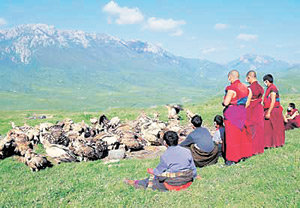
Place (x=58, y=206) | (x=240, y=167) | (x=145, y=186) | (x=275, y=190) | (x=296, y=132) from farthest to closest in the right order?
(x=296, y=132) → (x=240, y=167) → (x=145, y=186) → (x=58, y=206) → (x=275, y=190)

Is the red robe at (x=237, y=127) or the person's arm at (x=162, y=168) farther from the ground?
the red robe at (x=237, y=127)

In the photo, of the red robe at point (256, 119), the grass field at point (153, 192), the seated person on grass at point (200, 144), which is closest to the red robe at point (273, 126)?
the grass field at point (153, 192)

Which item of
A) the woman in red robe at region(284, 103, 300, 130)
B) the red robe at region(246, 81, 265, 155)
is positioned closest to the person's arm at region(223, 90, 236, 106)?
the red robe at region(246, 81, 265, 155)

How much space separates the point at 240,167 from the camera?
768 centimetres

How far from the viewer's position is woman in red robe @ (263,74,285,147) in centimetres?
942

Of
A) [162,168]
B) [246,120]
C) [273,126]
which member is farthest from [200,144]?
[273,126]

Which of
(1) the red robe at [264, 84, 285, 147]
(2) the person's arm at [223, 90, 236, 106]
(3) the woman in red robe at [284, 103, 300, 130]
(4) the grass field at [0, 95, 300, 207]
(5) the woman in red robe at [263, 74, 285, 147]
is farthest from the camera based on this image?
(3) the woman in red robe at [284, 103, 300, 130]

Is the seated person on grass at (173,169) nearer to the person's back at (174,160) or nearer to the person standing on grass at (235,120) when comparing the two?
the person's back at (174,160)

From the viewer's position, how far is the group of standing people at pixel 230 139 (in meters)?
6.50

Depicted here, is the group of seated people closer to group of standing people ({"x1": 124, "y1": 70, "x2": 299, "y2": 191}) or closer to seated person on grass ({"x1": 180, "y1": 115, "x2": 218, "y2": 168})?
group of standing people ({"x1": 124, "y1": 70, "x2": 299, "y2": 191})

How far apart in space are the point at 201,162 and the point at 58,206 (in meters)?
4.33

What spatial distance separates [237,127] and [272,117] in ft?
8.33

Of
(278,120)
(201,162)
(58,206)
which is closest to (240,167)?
(201,162)

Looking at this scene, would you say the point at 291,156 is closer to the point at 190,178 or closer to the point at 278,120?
the point at 278,120
